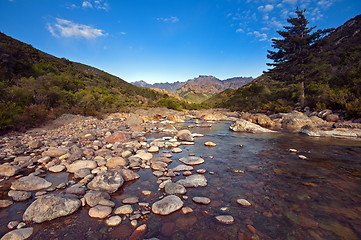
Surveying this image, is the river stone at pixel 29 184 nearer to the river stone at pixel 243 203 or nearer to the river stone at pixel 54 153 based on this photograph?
the river stone at pixel 54 153

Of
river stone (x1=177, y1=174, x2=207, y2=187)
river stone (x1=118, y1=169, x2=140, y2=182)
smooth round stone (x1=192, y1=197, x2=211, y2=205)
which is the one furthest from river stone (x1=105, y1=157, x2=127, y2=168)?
smooth round stone (x1=192, y1=197, x2=211, y2=205)

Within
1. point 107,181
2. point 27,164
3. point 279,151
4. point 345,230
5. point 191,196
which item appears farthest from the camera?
point 279,151

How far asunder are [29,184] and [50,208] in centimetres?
183

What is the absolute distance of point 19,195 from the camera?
12.1ft

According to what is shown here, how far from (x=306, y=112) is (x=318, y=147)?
17.0 m

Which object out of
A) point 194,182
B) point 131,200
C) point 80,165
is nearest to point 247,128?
point 194,182

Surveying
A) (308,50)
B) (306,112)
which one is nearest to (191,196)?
(306,112)

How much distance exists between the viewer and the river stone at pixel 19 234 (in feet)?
8.11

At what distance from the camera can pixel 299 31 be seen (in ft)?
96.1

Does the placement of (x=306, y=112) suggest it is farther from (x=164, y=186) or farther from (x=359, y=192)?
(x=164, y=186)

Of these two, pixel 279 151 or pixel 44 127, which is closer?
pixel 279 151

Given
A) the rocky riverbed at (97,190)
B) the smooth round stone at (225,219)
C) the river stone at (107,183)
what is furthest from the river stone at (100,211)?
the smooth round stone at (225,219)

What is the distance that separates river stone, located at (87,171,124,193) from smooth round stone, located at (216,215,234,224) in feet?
9.46

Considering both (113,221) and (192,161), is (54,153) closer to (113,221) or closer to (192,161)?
(113,221)
